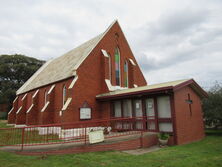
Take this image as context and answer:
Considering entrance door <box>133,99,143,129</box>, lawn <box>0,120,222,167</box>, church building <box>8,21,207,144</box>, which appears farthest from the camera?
entrance door <box>133,99,143,129</box>

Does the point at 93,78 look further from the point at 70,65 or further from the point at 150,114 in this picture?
the point at 150,114

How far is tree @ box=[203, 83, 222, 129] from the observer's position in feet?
51.8

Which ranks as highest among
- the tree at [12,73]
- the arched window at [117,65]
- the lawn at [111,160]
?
the tree at [12,73]

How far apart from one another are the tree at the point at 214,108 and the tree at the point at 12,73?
39.5m

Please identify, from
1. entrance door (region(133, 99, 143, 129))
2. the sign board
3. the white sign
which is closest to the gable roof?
the white sign

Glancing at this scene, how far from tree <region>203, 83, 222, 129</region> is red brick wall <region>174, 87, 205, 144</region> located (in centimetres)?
290

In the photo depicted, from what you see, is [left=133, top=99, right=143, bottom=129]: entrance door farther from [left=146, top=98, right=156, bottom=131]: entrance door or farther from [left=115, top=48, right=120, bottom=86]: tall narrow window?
[left=115, top=48, right=120, bottom=86]: tall narrow window

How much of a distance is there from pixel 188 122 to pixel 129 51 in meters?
12.5

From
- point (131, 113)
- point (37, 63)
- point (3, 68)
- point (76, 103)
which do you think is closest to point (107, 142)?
point (131, 113)

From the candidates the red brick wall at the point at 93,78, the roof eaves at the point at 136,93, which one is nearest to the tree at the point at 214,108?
the roof eaves at the point at 136,93

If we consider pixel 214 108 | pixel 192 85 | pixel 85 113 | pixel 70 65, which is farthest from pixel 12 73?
pixel 214 108

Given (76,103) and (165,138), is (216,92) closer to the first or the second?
(165,138)

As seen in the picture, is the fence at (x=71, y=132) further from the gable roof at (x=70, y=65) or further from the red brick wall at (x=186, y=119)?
the gable roof at (x=70, y=65)

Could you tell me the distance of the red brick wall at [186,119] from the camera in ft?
36.5
